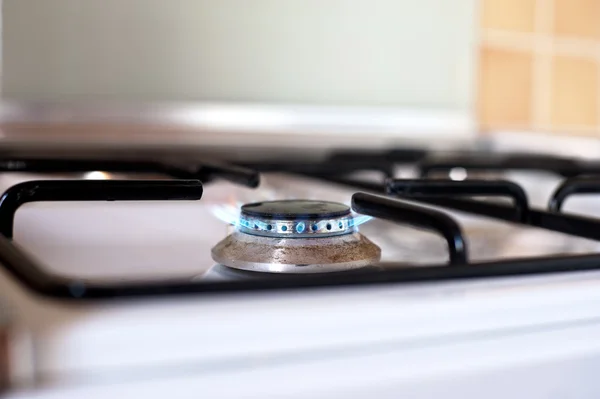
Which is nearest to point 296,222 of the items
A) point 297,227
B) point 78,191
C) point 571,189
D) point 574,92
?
point 297,227

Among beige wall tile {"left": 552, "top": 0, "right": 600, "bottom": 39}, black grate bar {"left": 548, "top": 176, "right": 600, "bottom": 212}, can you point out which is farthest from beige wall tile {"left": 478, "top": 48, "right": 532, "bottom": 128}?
black grate bar {"left": 548, "top": 176, "right": 600, "bottom": 212}

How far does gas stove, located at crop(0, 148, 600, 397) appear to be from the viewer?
27cm

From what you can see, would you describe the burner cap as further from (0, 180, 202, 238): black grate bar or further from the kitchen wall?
the kitchen wall

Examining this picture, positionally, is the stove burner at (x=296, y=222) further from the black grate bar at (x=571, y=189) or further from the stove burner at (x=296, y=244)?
the black grate bar at (x=571, y=189)

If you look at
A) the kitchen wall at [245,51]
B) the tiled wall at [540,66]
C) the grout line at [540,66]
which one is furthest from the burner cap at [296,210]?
the grout line at [540,66]

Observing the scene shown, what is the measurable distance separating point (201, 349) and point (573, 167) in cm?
68

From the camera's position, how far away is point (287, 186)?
72 centimetres

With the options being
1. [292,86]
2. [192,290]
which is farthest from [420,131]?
[192,290]

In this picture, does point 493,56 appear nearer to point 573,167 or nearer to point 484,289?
point 573,167

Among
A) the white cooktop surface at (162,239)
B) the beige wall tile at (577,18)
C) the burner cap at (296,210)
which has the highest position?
the beige wall tile at (577,18)

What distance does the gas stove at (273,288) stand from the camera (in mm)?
274

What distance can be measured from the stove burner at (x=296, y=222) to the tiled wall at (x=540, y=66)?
0.86 m

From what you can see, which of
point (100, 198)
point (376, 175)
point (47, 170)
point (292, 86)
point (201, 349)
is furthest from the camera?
point (292, 86)

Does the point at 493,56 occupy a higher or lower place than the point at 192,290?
higher
